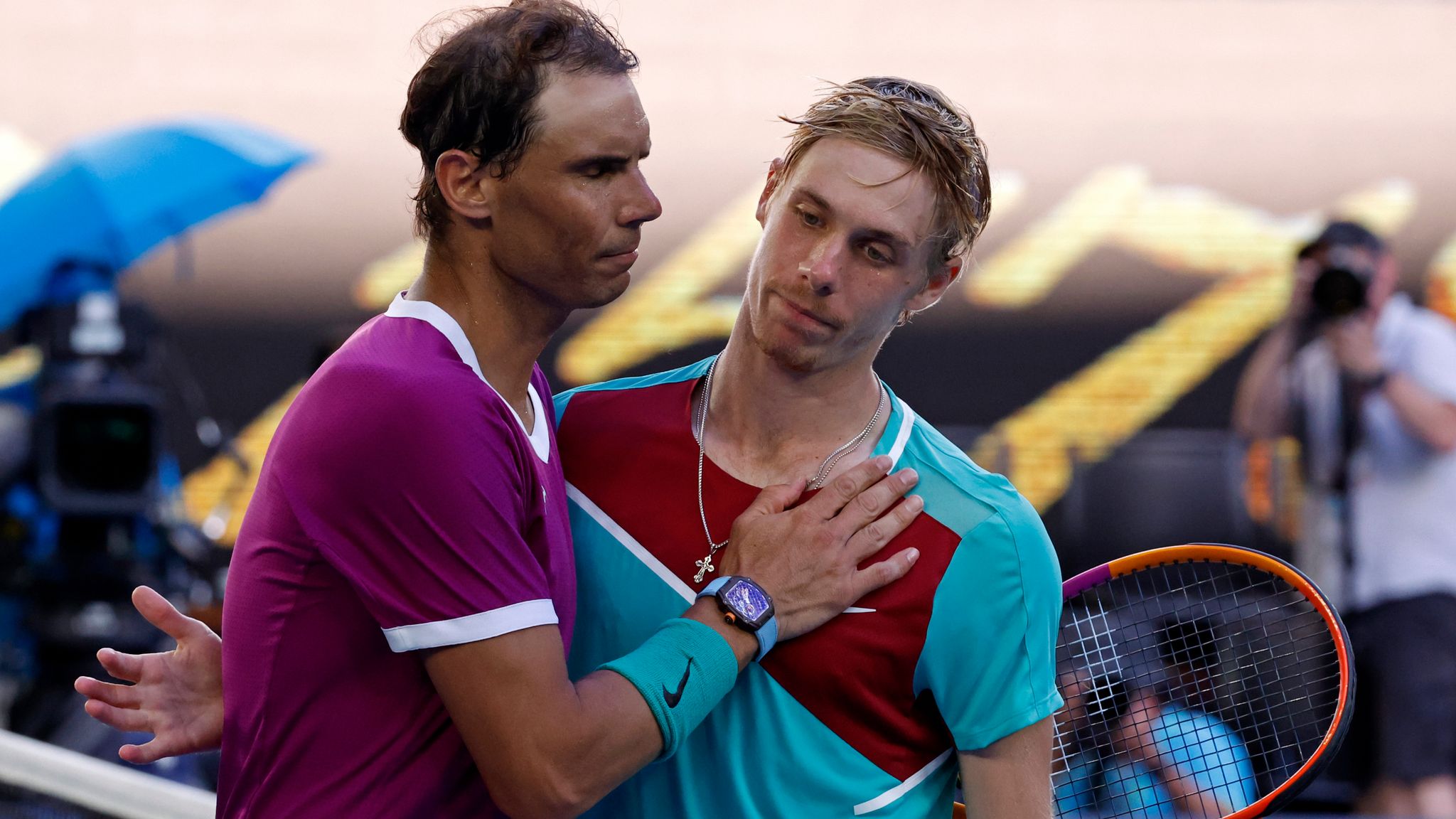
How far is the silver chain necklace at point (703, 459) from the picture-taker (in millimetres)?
1865

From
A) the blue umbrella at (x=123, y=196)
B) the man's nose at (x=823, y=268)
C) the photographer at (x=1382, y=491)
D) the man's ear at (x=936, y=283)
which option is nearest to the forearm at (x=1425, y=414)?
the photographer at (x=1382, y=491)

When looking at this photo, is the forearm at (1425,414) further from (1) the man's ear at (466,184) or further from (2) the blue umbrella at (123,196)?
(2) the blue umbrella at (123,196)

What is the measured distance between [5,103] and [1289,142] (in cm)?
646

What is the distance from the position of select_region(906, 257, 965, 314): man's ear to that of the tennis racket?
0.46m

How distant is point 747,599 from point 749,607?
0.03 ft

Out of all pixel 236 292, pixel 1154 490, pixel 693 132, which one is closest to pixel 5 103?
pixel 236 292

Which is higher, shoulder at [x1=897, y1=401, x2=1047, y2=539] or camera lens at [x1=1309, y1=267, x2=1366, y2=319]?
shoulder at [x1=897, y1=401, x2=1047, y2=539]

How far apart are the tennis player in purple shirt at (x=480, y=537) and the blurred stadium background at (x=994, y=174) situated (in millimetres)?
5683

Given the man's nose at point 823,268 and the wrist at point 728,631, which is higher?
the man's nose at point 823,268

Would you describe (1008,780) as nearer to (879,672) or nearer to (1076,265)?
(879,672)

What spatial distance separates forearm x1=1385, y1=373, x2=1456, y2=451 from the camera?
4.54 m

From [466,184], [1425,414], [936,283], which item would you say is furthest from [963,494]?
[1425,414]

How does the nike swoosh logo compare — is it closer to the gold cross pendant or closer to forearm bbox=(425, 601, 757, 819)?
forearm bbox=(425, 601, 757, 819)

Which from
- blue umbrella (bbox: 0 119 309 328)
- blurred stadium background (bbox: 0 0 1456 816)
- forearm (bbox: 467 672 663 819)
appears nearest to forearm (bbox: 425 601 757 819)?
forearm (bbox: 467 672 663 819)
